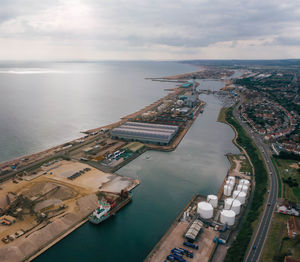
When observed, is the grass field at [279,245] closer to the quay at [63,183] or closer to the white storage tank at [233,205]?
the white storage tank at [233,205]

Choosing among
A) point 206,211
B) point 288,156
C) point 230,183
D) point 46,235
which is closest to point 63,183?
point 46,235

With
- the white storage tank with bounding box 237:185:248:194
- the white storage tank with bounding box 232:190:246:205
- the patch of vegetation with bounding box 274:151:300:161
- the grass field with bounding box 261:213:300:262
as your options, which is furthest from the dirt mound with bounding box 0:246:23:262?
the patch of vegetation with bounding box 274:151:300:161

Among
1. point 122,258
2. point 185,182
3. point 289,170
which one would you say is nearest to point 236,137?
point 289,170

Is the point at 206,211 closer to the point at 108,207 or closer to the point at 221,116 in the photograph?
the point at 108,207

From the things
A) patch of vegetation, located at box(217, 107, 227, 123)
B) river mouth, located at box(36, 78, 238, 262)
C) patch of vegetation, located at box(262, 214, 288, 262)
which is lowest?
river mouth, located at box(36, 78, 238, 262)

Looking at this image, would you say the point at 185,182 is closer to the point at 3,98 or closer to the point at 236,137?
the point at 236,137

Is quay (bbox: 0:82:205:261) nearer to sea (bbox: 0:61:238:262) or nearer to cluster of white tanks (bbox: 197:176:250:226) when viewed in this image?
sea (bbox: 0:61:238:262)

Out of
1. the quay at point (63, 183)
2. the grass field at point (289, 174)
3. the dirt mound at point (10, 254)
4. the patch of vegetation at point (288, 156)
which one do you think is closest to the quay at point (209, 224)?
the grass field at point (289, 174)

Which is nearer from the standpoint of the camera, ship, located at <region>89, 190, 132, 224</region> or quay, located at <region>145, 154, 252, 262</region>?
quay, located at <region>145, 154, 252, 262</region>

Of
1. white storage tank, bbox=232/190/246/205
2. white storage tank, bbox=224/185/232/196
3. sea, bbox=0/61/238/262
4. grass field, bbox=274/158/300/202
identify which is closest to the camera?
sea, bbox=0/61/238/262
